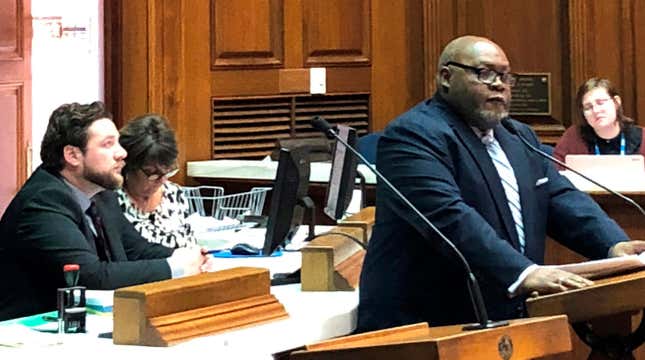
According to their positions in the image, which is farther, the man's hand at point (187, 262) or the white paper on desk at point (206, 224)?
the white paper on desk at point (206, 224)

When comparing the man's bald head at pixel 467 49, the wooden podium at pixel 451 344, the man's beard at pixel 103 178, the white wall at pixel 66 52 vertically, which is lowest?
the wooden podium at pixel 451 344

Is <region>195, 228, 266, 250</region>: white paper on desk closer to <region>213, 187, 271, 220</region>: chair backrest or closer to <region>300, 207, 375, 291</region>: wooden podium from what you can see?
<region>300, 207, 375, 291</region>: wooden podium

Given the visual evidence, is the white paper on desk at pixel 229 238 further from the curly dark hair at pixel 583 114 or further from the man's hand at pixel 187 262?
the curly dark hair at pixel 583 114

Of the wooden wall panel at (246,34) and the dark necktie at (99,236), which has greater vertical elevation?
the wooden wall panel at (246,34)

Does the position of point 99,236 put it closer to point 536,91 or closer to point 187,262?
point 187,262

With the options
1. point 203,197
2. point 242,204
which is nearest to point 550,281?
point 203,197

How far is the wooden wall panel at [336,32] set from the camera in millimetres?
6965

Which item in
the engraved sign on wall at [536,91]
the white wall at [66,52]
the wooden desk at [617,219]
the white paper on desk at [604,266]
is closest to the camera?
the white paper on desk at [604,266]

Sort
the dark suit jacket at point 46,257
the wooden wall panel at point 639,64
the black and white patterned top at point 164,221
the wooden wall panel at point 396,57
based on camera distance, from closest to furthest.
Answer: the dark suit jacket at point 46,257 → the black and white patterned top at point 164,221 → the wooden wall panel at point 639,64 → the wooden wall panel at point 396,57

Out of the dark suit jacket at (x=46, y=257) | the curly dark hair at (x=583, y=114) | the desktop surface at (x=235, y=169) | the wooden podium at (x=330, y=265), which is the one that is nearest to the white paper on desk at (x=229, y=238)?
the wooden podium at (x=330, y=265)

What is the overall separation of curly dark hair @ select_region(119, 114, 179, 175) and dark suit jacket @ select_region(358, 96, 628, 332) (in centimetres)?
122

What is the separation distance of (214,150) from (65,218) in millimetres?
3601

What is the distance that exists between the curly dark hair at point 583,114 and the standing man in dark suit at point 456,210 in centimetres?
320

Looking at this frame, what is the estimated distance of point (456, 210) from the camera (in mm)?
2799
